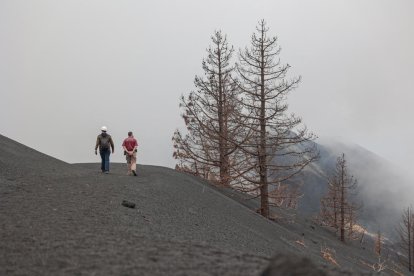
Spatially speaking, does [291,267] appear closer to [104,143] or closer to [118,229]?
[118,229]

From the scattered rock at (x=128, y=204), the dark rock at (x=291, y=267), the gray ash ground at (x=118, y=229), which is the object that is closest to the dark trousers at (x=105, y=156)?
the gray ash ground at (x=118, y=229)

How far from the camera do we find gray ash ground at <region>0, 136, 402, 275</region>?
5.60 m

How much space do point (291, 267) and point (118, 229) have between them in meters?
4.94

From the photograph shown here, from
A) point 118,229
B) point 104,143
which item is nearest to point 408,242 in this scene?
point 104,143

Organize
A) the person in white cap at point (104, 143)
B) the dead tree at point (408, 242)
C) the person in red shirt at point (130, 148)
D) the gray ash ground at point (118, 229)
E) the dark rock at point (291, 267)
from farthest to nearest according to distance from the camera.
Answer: the dead tree at point (408, 242)
the person in red shirt at point (130, 148)
the person in white cap at point (104, 143)
the gray ash ground at point (118, 229)
the dark rock at point (291, 267)

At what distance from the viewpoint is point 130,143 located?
56.5 ft

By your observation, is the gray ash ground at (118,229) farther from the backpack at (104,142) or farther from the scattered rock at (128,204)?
the backpack at (104,142)

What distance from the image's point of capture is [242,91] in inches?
827

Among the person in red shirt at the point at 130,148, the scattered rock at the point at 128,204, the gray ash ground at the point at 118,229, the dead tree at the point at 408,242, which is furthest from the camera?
the dead tree at the point at 408,242

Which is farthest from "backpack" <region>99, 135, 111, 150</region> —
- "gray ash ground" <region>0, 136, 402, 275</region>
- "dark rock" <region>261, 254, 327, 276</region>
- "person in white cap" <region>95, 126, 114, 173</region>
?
"dark rock" <region>261, 254, 327, 276</region>

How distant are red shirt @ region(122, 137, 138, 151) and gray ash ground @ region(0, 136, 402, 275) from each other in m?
1.48

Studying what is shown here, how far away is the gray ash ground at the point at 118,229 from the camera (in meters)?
5.60

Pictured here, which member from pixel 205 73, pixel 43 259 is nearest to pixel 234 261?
pixel 43 259

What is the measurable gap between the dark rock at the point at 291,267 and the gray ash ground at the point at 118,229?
0.02 meters
